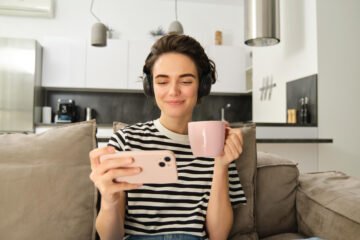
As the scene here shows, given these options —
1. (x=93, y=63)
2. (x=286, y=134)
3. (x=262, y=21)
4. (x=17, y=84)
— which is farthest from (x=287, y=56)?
(x=17, y=84)

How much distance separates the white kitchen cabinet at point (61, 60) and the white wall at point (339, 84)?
9.39 feet

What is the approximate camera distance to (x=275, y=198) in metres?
1.22

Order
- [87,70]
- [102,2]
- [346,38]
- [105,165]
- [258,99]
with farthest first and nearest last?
[102,2]
[87,70]
[258,99]
[346,38]
[105,165]

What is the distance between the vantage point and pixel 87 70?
413cm

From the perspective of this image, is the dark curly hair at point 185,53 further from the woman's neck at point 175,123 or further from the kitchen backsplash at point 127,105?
the kitchen backsplash at point 127,105

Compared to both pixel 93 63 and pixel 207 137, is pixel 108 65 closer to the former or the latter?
pixel 93 63

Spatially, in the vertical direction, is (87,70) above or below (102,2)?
below

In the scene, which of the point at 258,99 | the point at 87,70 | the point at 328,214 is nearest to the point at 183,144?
the point at 328,214

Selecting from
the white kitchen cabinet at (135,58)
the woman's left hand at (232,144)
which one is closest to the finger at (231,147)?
the woman's left hand at (232,144)

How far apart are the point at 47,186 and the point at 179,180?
402 mm

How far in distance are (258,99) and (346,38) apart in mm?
1335

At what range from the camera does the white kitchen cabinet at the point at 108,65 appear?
4133 millimetres

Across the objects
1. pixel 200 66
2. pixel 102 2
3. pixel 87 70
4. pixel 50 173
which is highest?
pixel 102 2

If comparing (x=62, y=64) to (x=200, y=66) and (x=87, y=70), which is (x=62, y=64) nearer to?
(x=87, y=70)
